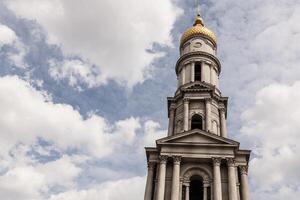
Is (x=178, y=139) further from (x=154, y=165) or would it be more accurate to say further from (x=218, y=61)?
(x=218, y=61)

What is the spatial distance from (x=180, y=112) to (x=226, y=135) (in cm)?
507

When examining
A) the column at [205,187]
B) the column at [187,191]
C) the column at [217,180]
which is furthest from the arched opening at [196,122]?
the column at [187,191]

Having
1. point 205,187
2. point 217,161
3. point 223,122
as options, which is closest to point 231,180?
point 217,161

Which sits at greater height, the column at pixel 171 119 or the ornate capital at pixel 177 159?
the column at pixel 171 119

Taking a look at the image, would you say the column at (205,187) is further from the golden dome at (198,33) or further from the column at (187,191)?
the golden dome at (198,33)

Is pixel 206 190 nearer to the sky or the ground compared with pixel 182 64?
nearer to the ground

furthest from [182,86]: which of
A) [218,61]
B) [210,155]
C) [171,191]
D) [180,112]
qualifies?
[171,191]

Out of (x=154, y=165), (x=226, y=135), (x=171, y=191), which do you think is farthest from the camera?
(x=226, y=135)

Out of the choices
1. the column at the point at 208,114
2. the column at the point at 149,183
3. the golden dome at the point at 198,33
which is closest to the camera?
the column at the point at 149,183

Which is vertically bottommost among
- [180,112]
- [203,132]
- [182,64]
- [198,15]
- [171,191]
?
[171,191]

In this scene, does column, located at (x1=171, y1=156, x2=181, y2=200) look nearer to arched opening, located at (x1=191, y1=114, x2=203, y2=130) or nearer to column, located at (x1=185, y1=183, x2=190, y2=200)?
column, located at (x1=185, y1=183, x2=190, y2=200)

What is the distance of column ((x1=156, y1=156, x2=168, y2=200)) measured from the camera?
39562mm

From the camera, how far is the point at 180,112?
157 ft

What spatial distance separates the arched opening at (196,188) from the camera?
41.5 metres
